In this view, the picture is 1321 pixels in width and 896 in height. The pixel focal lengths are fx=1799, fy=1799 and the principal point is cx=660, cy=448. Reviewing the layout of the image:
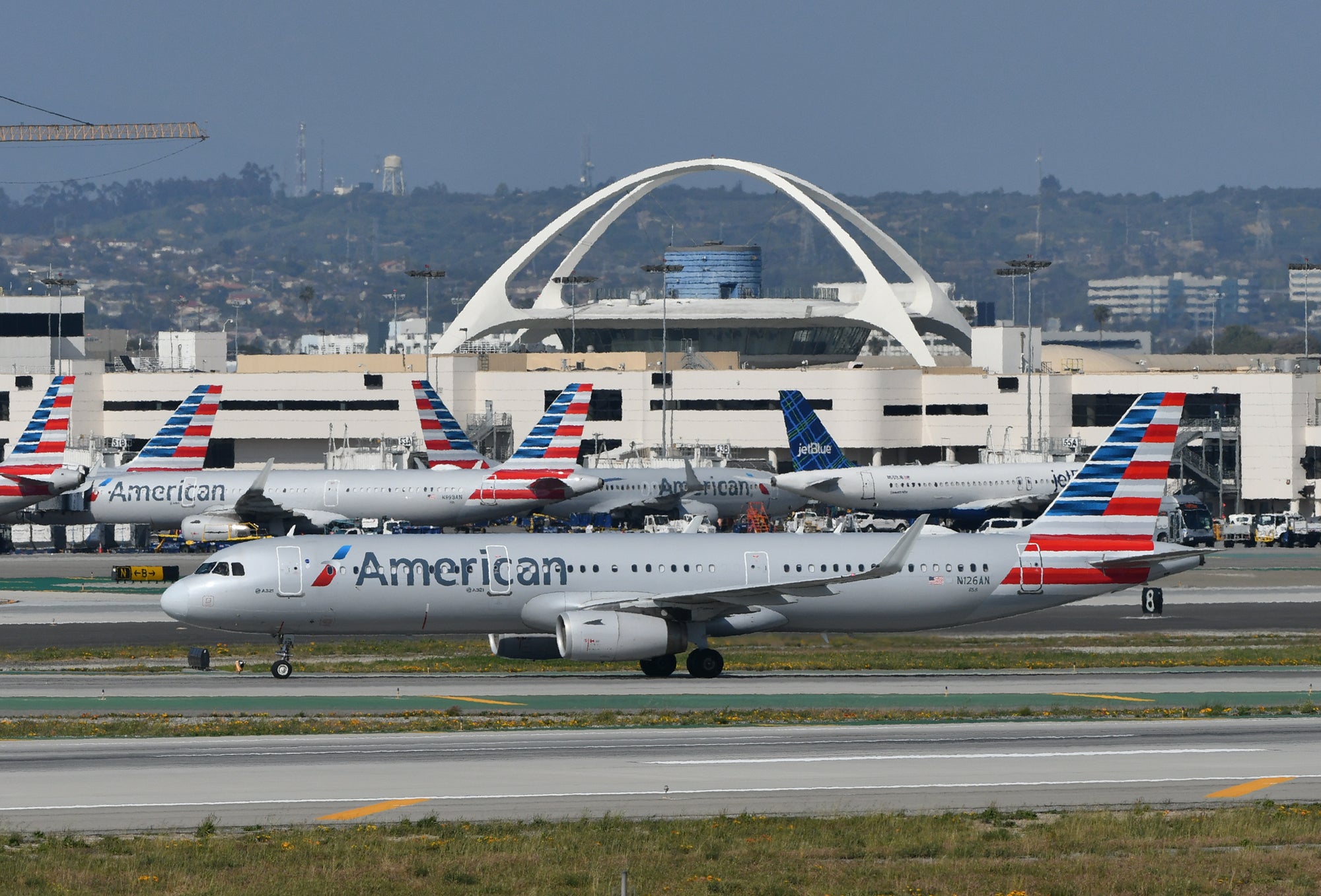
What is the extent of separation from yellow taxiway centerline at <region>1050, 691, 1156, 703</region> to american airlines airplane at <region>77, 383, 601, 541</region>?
207 feet

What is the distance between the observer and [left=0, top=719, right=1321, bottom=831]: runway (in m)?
27.7

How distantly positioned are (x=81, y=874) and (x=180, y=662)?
29.2m

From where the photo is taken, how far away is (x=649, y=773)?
1216 inches

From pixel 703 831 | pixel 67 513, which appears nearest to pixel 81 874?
pixel 703 831

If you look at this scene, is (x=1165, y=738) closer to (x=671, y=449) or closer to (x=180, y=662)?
(x=180, y=662)

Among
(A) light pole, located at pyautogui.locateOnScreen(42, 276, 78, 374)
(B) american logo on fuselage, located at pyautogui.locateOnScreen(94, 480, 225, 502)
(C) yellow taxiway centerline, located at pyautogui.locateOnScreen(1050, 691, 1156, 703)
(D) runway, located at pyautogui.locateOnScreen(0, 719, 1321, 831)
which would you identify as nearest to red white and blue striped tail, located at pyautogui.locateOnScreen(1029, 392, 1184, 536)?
(C) yellow taxiway centerline, located at pyautogui.locateOnScreen(1050, 691, 1156, 703)

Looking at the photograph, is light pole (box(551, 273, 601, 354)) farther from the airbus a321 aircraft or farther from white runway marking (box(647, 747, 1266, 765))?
white runway marking (box(647, 747, 1266, 765))

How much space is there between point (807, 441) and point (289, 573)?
3003 inches

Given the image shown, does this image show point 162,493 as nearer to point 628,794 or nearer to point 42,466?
point 42,466

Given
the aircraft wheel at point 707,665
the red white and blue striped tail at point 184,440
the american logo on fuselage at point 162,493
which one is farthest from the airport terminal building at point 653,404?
the aircraft wheel at point 707,665

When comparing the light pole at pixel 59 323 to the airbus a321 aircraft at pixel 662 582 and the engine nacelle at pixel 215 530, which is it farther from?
the airbus a321 aircraft at pixel 662 582

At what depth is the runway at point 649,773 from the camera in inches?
1089

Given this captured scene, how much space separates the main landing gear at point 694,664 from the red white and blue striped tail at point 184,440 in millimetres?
66424

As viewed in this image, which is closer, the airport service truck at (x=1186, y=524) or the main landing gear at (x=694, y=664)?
the main landing gear at (x=694, y=664)
